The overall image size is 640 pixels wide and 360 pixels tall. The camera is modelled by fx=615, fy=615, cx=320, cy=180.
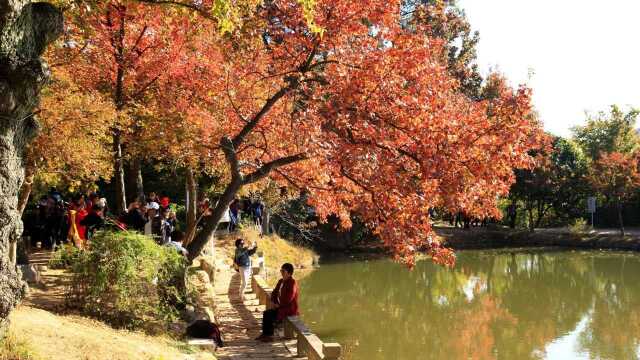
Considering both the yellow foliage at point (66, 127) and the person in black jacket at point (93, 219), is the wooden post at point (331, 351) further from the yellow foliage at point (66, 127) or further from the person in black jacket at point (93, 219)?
the person in black jacket at point (93, 219)

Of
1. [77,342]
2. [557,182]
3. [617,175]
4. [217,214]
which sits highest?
[617,175]

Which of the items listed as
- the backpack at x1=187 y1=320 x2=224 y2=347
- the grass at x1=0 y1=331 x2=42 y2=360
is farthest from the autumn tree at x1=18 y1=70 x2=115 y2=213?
the grass at x1=0 y1=331 x2=42 y2=360

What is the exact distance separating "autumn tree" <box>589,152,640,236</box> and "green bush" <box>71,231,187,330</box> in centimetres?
3152

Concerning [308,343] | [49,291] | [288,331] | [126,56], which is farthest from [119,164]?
[308,343]

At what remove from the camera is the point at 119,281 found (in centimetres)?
816

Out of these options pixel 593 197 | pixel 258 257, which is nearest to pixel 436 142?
pixel 258 257

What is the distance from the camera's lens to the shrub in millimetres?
36344

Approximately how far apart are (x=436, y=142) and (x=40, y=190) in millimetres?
10813

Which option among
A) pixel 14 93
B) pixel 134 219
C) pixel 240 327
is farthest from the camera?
pixel 134 219

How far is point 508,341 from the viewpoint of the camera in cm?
1417

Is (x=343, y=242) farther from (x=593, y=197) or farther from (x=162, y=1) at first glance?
(x=162, y=1)

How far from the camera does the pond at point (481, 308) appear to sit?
44.7ft

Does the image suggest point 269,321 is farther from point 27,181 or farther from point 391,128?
point 27,181

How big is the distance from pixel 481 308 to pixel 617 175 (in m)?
20.5
